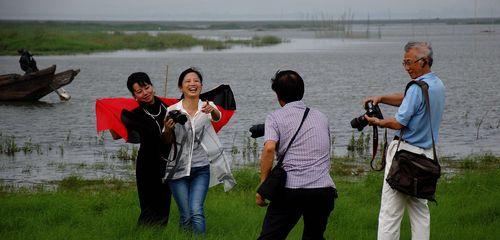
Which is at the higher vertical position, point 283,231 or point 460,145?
point 283,231

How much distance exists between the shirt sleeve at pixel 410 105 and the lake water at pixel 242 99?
8.68 metres

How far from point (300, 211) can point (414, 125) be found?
1.15 metres

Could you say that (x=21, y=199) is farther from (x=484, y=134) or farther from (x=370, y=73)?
(x=370, y=73)

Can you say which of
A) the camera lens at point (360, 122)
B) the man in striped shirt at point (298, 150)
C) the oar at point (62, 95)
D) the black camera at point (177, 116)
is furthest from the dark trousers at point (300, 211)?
the oar at point (62, 95)

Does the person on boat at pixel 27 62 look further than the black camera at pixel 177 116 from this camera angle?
Yes

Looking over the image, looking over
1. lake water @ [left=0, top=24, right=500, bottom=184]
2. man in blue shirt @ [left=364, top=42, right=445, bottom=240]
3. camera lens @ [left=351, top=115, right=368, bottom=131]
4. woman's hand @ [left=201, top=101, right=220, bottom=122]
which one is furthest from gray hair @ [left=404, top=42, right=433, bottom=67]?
lake water @ [left=0, top=24, right=500, bottom=184]

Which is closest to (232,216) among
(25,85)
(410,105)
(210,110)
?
(210,110)

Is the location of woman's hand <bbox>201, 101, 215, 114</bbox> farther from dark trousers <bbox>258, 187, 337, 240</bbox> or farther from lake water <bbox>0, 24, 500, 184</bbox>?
lake water <bbox>0, 24, 500, 184</bbox>

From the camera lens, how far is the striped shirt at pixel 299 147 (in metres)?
5.86

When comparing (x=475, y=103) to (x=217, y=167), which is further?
(x=475, y=103)

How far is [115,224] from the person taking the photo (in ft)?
26.5

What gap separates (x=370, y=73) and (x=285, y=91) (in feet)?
136

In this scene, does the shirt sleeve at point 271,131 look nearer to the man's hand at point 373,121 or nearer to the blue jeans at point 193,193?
the man's hand at point 373,121

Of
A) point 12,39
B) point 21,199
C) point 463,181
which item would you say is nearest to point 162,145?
point 21,199
